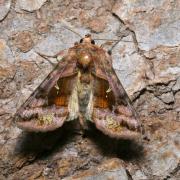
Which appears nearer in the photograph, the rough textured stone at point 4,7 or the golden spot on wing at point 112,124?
the golden spot on wing at point 112,124

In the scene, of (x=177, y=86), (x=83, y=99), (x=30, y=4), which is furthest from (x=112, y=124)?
(x=30, y=4)

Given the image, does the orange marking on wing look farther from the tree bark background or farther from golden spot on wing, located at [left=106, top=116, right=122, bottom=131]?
golden spot on wing, located at [left=106, top=116, right=122, bottom=131]

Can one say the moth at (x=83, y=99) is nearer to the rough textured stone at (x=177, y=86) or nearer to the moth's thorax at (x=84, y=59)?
the moth's thorax at (x=84, y=59)

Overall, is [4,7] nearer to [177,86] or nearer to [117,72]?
[117,72]

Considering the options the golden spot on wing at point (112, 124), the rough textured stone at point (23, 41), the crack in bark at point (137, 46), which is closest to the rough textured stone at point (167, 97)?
the crack in bark at point (137, 46)

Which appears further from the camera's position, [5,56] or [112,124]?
[5,56]

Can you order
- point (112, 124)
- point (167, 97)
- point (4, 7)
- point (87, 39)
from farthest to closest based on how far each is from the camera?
point (4, 7) → point (87, 39) → point (167, 97) → point (112, 124)

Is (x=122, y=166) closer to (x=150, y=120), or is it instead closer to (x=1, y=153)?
(x=150, y=120)

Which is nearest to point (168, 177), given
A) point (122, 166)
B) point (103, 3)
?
point (122, 166)
